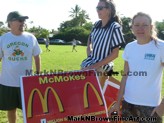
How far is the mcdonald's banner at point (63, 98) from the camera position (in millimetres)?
3643

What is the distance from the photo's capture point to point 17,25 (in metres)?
4.46

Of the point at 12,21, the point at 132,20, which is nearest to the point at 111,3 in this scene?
the point at 132,20

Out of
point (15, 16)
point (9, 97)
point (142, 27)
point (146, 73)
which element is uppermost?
point (15, 16)

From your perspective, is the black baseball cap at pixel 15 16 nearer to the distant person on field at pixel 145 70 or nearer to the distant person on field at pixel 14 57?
the distant person on field at pixel 14 57

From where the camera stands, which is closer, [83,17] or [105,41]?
[105,41]

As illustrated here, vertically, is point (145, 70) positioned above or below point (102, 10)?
below

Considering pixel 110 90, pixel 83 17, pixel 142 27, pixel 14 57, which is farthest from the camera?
pixel 83 17

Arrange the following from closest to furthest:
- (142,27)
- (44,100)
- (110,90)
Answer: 1. (142,27)
2. (44,100)
3. (110,90)

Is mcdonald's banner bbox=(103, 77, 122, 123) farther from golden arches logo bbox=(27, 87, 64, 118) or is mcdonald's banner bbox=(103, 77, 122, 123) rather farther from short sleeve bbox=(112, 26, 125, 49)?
golden arches logo bbox=(27, 87, 64, 118)

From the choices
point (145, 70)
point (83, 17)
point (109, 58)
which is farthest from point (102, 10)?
point (83, 17)

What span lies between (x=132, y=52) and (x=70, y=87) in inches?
36.1

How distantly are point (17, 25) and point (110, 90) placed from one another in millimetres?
1656

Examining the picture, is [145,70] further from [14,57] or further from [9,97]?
[9,97]

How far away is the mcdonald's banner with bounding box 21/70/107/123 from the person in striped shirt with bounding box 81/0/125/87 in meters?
0.23
